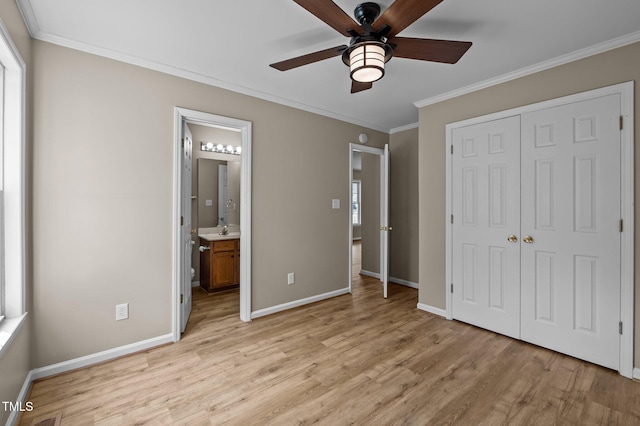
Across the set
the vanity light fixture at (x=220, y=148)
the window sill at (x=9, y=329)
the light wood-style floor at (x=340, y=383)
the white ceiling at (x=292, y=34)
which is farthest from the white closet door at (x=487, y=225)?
the window sill at (x=9, y=329)

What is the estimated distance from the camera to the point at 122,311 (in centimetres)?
235

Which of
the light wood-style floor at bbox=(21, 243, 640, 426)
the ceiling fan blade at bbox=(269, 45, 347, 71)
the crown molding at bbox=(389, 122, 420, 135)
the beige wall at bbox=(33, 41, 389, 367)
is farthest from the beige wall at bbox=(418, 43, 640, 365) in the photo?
the beige wall at bbox=(33, 41, 389, 367)

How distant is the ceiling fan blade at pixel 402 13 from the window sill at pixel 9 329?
8.52ft

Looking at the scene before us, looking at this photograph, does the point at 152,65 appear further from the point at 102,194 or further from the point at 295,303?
the point at 295,303

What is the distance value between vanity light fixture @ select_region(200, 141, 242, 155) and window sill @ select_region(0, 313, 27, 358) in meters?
3.08

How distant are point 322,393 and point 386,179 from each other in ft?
8.75

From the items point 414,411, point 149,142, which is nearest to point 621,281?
point 414,411

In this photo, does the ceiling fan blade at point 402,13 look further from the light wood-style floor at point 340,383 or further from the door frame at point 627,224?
the light wood-style floor at point 340,383

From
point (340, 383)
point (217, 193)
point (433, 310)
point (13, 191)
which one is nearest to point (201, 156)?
point (217, 193)

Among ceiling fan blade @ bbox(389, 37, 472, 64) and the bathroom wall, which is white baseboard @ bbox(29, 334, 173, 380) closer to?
the bathroom wall

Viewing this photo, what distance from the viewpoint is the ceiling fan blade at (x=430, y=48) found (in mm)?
1667

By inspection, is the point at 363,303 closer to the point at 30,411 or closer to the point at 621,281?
the point at 621,281

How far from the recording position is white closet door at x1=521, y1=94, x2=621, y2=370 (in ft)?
7.16

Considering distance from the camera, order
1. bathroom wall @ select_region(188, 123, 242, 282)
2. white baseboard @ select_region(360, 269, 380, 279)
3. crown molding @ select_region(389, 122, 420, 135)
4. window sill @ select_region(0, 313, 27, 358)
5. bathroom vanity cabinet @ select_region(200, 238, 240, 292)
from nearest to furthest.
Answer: window sill @ select_region(0, 313, 27, 358)
bathroom vanity cabinet @ select_region(200, 238, 240, 292)
crown molding @ select_region(389, 122, 420, 135)
bathroom wall @ select_region(188, 123, 242, 282)
white baseboard @ select_region(360, 269, 380, 279)
